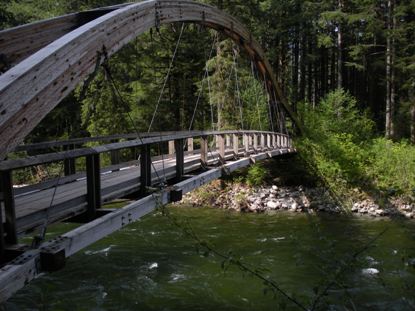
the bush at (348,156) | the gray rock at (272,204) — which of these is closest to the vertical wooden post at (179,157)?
the gray rock at (272,204)

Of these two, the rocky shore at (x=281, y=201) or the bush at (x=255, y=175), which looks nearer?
the rocky shore at (x=281, y=201)

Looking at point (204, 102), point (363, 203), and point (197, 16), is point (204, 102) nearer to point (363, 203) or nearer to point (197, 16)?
point (363, 203)

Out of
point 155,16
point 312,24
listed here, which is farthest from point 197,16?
point 312,24

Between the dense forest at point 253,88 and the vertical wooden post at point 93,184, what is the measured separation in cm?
1099

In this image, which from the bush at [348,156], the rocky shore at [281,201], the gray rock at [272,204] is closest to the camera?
the rocky shore at [281,201]

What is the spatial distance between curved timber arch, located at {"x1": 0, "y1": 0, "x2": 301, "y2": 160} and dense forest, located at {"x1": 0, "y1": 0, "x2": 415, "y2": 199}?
10.3m

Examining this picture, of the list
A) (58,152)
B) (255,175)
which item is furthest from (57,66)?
(255,175)

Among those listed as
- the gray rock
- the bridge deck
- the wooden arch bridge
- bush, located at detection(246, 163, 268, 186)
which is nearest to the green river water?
the bridge deck

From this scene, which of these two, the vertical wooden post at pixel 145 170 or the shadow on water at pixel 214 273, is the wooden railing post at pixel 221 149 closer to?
the shadow on water at pixel 214 273

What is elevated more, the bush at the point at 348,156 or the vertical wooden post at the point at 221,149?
the vertical wooden post at the point at 221,149

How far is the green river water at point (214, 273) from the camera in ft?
23.2

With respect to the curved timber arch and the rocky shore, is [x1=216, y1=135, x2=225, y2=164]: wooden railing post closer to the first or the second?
the curved timber arch

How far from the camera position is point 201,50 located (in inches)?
852

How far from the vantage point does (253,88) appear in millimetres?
18109
